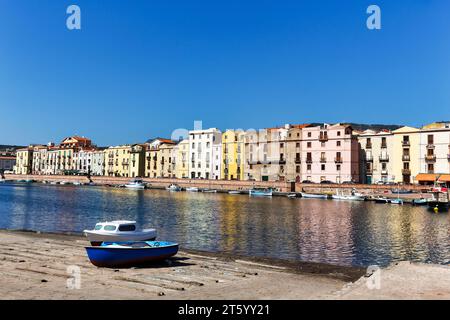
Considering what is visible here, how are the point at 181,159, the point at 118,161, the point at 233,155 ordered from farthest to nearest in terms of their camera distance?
the point at 118,161 → the point at 181,159 → the point at 233,155

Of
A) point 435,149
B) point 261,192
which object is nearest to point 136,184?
point 261,192

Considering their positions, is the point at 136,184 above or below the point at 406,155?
below

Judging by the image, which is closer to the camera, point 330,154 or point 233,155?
point 330,154

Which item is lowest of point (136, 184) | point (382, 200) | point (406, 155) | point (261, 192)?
point (382, 200)

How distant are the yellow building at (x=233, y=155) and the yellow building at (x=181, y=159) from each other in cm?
A: 1642

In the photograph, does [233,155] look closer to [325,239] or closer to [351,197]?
[351,197]

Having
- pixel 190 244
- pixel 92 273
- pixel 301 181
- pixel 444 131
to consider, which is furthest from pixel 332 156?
pixel 92 273

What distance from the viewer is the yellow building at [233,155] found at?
420 ft

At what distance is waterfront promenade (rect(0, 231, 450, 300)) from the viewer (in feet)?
52.7

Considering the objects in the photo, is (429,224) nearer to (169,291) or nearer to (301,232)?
(301,232)

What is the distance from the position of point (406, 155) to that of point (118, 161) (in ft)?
351

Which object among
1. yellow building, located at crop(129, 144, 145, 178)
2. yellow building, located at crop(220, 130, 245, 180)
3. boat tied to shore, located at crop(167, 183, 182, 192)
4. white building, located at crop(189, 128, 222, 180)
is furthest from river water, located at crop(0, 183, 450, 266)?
yellow building, located at crop(129, 144, 145, 178)

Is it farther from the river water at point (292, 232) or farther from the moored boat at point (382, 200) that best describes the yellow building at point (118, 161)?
the river water at point (292, 232)

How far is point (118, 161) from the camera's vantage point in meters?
170
